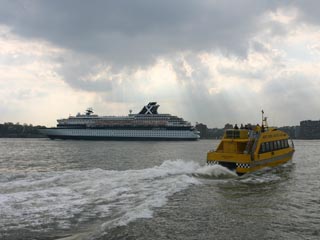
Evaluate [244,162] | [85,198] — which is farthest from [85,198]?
[244,162]

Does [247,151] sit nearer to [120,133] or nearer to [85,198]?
[85,198]

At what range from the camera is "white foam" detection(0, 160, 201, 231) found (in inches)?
421

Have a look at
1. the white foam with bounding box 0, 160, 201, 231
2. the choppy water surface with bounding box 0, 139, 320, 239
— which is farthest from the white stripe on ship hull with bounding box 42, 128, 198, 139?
the choppy water surface with bounding box 0, 139, 320, 239

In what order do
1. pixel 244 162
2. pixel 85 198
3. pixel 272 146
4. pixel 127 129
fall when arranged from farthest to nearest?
pixel 127 129 < pixel 272 146 < pixel 244 162 < pixel 85 198

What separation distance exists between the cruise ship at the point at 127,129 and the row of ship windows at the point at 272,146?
9691cm

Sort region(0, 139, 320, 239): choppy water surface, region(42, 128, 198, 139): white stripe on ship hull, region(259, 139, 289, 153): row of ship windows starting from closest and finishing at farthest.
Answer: region(0, 139, 320, 239): choppy water surface < region(259, 139, 289, 153): row of ship windows < region(42, 128, 198, 139): white stripe on ship hull

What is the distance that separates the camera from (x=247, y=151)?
24.8 m

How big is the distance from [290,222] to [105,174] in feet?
43.1

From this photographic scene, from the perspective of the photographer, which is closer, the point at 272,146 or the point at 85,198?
the point at 85,198

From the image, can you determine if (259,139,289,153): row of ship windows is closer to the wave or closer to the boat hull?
the boat hull

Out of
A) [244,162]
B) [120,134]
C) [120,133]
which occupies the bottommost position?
[244,162]

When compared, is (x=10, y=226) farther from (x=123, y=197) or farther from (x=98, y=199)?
(x=123, y=197)

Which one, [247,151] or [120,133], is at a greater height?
[120,133]

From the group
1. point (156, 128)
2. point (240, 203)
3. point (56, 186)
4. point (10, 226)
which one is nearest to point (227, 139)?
point (240, 203)
